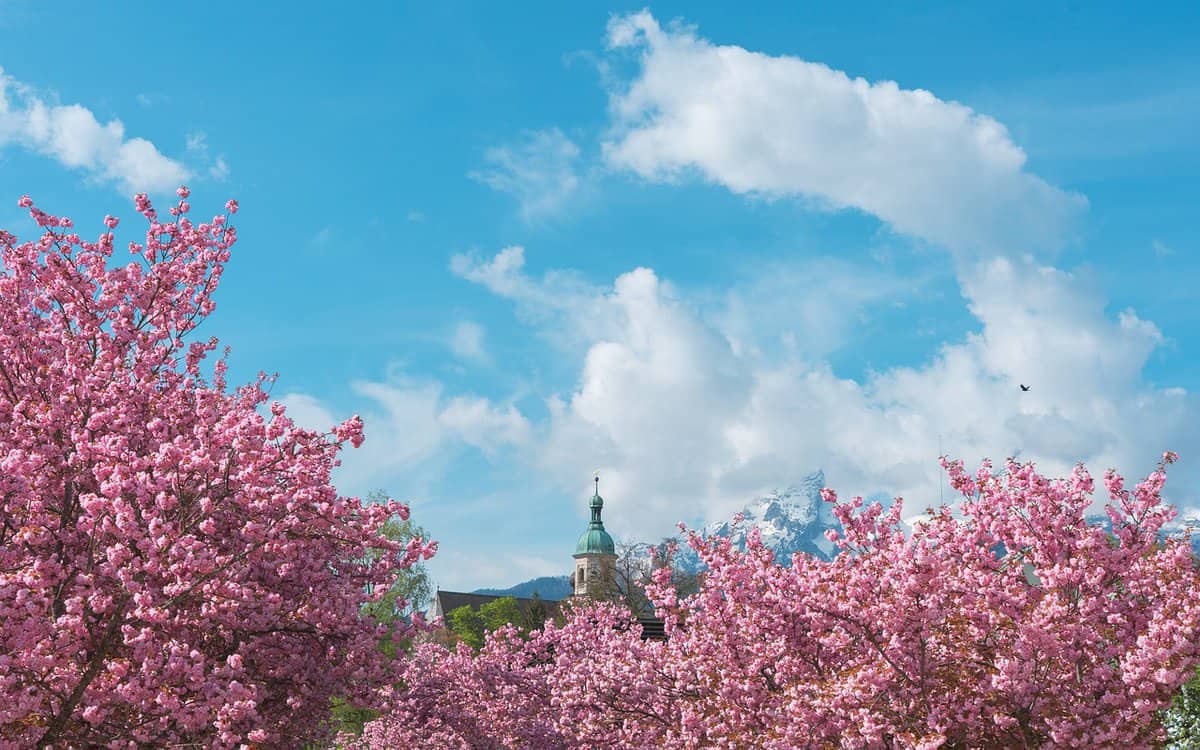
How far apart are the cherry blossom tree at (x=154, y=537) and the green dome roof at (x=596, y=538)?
13939 cm

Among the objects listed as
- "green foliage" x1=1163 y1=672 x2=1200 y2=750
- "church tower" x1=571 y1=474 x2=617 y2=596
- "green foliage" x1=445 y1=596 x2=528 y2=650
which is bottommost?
"green foliage" x1=1163 y1=672 x2=1200 y2=750

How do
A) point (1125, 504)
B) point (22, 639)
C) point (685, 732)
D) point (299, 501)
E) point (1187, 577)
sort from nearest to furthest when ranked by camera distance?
point (22, 639)
point (299, 501)
point (1187, 577)
point (1125, 504)
point (685, 732)

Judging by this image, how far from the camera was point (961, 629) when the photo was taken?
43.9ft

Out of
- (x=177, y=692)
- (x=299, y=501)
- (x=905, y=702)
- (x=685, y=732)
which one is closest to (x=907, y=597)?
(x=905, y=702)

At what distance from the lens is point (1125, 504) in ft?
45.2

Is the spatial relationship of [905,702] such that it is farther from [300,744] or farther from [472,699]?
[472,699]

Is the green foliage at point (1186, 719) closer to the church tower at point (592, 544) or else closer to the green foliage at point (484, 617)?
the green foliage at point (484, 617)

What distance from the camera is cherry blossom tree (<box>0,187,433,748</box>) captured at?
33.4ft

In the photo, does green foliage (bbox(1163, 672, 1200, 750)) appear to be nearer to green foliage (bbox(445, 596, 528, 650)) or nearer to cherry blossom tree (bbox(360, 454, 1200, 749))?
cherry blossom tree (bbox(360, 454, 1200, 749))

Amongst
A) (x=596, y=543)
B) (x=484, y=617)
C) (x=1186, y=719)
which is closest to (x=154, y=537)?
(x=1186, y=719)

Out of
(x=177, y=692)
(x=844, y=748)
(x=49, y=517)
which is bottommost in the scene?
(x=844, y=748)

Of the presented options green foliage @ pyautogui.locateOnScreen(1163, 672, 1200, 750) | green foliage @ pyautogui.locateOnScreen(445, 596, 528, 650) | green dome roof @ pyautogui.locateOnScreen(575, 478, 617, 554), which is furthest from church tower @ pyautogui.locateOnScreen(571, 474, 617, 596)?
green foliage @ pyautogui.locateOnScreen(1163, 672, 1200, 750)

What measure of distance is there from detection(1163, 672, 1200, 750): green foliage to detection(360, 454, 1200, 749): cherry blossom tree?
8.96 metres

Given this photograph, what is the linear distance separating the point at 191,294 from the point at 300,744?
6.63m
